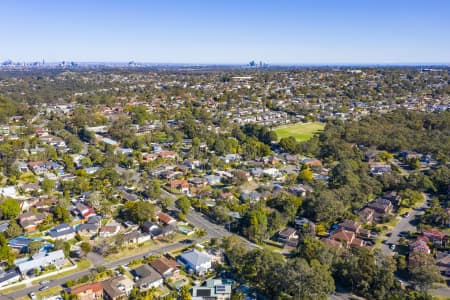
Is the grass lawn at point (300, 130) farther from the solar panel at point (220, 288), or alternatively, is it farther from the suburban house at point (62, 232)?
the solar panel at point (220, 288)

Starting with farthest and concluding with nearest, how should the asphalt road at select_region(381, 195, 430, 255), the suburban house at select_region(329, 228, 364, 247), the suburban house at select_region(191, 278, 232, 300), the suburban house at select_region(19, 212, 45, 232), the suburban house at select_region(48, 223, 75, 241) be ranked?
the suburban house at select_region(19, 212, 45, 232)
the suburban house at select_region(48, 223, 75, 241)
the asphalt road at select_region(381, 195, 430, 255)
the suburban house at select_region(329, 228, 364, 247)
the suburban house at select_region(191, 278, 232, 300)

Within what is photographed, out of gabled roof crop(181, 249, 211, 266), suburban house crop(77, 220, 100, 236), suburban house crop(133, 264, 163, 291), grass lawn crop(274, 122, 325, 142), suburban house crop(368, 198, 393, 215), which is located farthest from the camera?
grass lawn crop(274, 122, 325, 142)

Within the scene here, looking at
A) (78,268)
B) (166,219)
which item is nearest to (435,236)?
(166,219)

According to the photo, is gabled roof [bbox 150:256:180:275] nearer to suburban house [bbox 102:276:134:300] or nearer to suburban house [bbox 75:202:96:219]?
suburban house [bbox 102:276:134:300]

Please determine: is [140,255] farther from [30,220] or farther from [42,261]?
[30,220]

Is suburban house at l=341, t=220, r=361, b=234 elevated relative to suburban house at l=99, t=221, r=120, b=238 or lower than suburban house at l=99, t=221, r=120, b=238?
elevated

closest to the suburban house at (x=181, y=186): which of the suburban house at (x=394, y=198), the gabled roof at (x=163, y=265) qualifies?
the gabled roof at (x=163, y=265)

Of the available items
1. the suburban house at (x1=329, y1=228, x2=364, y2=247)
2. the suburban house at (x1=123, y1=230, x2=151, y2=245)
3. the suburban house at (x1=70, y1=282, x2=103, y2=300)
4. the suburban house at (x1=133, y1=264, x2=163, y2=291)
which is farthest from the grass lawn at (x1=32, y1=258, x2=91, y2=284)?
the suburban house at (x1=329, y1=228, x2=364, y2=247)
